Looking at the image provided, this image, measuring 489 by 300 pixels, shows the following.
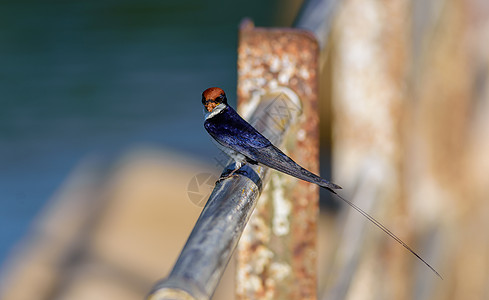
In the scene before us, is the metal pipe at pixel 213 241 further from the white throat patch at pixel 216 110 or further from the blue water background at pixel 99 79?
the blue water background at pixel 99 79

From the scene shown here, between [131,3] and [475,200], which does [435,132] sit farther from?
[131,3]

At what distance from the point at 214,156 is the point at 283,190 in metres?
0.13

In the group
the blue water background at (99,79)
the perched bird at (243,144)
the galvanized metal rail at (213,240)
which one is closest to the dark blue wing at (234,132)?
the perched bird at (243,144)

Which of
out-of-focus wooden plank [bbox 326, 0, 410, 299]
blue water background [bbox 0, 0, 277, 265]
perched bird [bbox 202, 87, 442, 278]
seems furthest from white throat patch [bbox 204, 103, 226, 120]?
blue water background [bbox 0, 0, 277, 265]

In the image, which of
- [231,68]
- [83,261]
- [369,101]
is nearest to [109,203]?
[83,261]

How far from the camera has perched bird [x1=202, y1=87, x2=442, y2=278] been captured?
85 centimetres

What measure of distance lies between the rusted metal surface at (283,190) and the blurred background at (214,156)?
0.37 feet

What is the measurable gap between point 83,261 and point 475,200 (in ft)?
4.84

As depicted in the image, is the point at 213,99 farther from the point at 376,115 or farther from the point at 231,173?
the point at 376,115

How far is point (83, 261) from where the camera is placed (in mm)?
2684

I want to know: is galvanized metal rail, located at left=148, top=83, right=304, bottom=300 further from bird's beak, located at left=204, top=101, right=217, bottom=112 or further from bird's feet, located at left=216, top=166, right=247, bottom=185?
bird's beak, located at left=204, top=101, right=217, bottom=112

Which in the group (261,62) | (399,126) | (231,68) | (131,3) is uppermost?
(131,3)

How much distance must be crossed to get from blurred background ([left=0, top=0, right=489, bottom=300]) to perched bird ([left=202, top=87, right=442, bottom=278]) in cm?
4

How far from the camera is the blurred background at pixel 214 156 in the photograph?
172 centimetres
